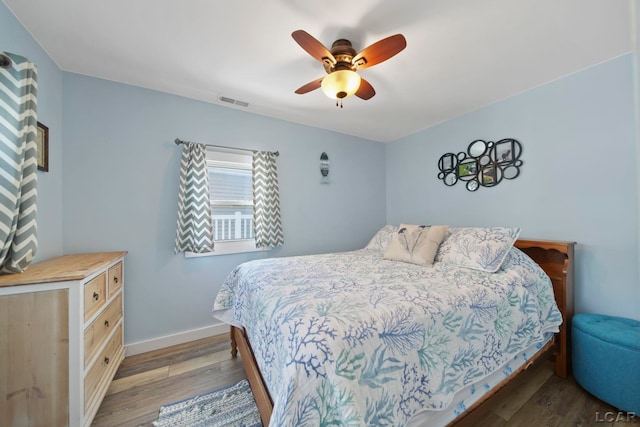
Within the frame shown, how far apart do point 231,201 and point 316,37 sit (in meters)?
1.75

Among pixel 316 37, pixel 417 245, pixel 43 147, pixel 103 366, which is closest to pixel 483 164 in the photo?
pixel 417 245

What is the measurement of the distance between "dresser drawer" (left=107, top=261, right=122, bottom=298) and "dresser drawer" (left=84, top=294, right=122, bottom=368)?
0.08 m

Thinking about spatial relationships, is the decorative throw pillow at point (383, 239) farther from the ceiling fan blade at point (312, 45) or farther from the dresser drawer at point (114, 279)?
the dresser drawer at point (114, 279)

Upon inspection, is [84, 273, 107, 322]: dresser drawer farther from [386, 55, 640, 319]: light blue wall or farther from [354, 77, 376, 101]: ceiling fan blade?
[386, 55, 640, 319]: light blue wall

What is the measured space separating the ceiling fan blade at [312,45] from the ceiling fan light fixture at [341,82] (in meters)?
0.10

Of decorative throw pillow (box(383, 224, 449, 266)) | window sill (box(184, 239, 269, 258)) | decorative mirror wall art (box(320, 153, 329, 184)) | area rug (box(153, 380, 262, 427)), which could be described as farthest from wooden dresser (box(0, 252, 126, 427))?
decorative mirror wall art (box(320, 153, 329, 184))

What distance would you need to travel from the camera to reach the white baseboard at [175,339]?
6.82 feet

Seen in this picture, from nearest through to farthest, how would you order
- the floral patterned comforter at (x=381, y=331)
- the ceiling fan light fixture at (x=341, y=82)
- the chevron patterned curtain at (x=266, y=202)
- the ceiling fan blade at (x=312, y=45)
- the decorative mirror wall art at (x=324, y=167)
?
the floral patterned comforter at (x=381, y=331)
the ceiling fan blade at (x=312, y=45)
the ceiling fan light fixture at (x=341, y=82)
the chevron patterned curtain at (x=266, y=202)
the decorative mirror wall art at (x=324, y=167)

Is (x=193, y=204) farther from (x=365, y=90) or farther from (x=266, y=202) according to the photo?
(x=365, y=90)

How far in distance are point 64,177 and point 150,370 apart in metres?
1.73

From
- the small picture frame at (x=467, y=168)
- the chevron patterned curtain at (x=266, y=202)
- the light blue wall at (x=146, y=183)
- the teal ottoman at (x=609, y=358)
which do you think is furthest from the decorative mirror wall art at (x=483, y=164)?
the chevron patterned curtain at (x=266, y=202)

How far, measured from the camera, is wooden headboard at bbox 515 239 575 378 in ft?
5.73

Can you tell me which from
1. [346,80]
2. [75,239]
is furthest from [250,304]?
[75,239]

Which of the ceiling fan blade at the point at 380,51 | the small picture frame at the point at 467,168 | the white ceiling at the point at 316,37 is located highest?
the white ceiling at the point at 316,37
